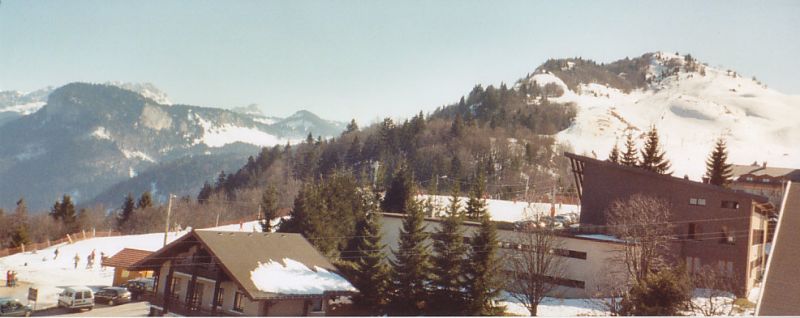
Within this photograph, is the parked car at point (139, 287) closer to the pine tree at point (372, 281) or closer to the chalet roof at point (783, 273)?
the pine tree at point (372, 281)

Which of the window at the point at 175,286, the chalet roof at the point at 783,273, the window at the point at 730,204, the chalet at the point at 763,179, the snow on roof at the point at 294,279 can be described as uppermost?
the chalet at the point at 763,179

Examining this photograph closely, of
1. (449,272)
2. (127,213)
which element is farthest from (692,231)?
(127,213)

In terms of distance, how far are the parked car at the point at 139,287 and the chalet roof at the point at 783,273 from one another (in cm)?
2991

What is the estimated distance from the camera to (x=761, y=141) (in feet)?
493

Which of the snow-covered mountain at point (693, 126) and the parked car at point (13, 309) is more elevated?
the snow-covered mountain at point (693, 126)

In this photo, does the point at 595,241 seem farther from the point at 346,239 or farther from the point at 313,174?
the point at 313,174

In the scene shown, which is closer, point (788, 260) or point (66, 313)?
point (788, 260)

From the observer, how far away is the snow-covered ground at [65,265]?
3172 cm

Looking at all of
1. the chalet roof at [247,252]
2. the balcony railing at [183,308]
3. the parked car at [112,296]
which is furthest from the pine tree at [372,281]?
the parked car at [112,296]

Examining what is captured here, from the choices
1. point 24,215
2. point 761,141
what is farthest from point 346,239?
point 761,141

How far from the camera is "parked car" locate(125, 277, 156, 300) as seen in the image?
103ft

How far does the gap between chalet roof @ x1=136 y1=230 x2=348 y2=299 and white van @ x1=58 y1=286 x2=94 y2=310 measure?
500 cm

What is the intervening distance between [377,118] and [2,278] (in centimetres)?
11233

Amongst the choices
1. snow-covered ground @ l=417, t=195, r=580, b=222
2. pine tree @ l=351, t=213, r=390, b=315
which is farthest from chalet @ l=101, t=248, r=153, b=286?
snow-covered ground @ l=417, t=195, r=580, b=222
